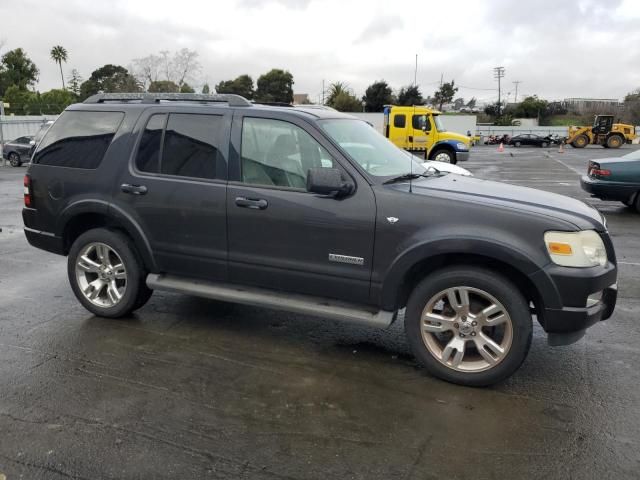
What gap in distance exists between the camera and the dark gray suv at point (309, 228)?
141 inches

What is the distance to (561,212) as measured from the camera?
12.0ft

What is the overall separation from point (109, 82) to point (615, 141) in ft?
162

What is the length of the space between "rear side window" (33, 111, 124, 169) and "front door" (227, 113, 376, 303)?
1.32m

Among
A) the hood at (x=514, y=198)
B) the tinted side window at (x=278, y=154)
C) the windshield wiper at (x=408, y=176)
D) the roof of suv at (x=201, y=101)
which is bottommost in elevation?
the hood at (x=514, y=198)

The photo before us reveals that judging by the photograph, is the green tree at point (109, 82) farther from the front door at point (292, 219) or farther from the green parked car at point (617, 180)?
the front door at point (292, 219)

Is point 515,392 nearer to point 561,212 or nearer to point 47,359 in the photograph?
point 561,212

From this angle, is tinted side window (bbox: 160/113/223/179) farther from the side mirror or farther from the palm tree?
the palm tree

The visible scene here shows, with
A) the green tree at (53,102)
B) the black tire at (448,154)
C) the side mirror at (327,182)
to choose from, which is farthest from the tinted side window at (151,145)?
the green tree at (53,102)

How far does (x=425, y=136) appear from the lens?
21594 millimetres

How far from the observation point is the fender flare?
3480 mm

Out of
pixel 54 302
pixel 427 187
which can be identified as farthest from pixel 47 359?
pixel 427 187

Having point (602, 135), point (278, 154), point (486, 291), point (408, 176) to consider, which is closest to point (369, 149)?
point (408, 176)

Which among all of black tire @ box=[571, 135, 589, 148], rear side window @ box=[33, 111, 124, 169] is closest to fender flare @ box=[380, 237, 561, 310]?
rear side window @ box=[33, 111, 124, 169]

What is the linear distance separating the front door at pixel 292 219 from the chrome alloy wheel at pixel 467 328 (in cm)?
53
